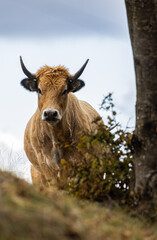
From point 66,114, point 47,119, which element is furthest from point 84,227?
point 66,114

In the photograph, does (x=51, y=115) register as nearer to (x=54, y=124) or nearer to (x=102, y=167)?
(x=54, y=124)

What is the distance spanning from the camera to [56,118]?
28.7 ft

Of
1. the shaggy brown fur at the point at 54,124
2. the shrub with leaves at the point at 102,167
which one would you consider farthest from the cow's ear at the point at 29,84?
the shrub with leaves at the point at 102,167

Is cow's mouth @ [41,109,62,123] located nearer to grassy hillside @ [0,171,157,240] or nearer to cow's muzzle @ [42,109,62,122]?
cow's muzzle @ [42,109,62,122]

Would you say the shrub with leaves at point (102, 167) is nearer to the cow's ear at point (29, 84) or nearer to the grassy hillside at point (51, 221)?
the grassy hillside at point (51, 221)

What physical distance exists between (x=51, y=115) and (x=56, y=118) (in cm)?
15

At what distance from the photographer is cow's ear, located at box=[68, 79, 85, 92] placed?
9.67 m

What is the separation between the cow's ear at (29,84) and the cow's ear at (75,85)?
82 centimetres

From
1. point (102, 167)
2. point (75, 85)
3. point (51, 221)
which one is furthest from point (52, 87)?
point (51, 221)

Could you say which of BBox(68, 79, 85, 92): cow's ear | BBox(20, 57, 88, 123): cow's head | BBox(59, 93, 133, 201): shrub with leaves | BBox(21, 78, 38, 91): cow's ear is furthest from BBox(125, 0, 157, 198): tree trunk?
BBox(21, 78, 38, 91): cow's ear

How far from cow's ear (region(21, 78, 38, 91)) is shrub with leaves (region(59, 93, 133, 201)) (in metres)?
2.92

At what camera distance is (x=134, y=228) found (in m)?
4.98

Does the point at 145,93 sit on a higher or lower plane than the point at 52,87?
lower

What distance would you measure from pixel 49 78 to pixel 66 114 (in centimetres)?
90
